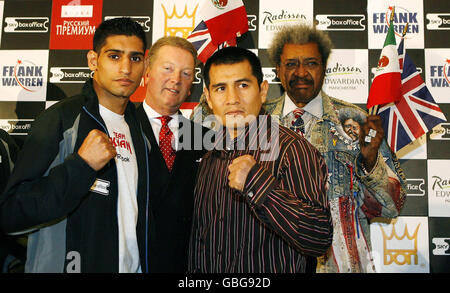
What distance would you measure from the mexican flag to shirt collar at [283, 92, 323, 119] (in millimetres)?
328

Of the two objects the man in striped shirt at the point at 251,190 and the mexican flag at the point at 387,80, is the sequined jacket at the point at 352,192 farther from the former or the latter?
the man in striped shirt at the point at 251,190

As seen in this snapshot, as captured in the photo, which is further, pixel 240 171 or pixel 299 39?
pixel 299 39

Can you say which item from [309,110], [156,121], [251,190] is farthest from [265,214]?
[309,110]

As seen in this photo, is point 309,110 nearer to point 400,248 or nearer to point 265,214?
point 400,248

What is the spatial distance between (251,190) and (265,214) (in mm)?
114

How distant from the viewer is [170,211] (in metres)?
2.19

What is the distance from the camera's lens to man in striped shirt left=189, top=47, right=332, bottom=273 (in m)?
1.73

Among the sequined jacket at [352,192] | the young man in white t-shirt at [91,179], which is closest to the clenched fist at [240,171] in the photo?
the young man in white t-shirt at [91,179]

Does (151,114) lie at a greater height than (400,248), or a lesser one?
greater

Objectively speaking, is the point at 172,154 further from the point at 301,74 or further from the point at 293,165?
the point at 301,74

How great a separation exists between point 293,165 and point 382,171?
3.50 feet

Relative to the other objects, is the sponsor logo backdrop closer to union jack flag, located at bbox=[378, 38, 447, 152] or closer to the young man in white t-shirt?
union jack flag, located at bbox=[378, 38, 447, 152]

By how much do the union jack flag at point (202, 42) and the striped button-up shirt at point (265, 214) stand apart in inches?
50.0

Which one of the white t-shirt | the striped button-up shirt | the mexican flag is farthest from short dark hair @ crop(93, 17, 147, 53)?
the mexican flag
